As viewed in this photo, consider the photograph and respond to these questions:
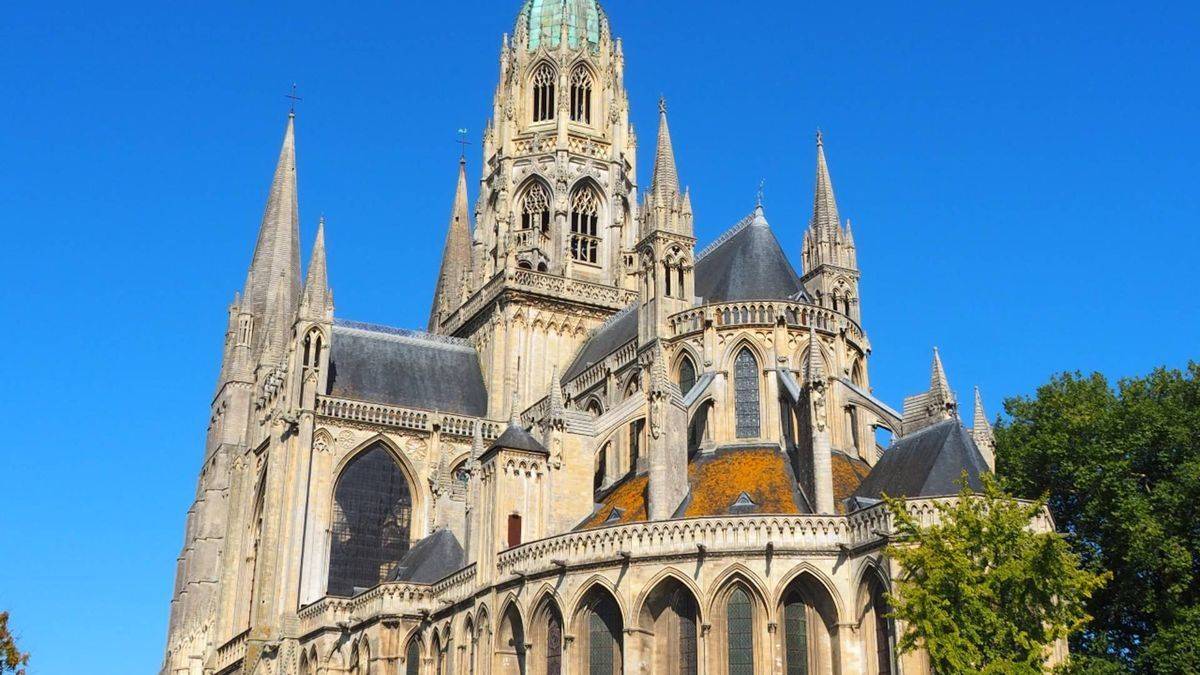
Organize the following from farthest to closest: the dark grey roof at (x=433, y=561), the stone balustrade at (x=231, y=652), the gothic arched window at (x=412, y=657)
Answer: the stone balustrade at (x=231, y=652) → the dark grey roof at (x=433, y=561) → the gothic arched window at (x=412, y=657)

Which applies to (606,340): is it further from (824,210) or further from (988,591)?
(988,591)

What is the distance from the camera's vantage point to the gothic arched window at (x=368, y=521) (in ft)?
148

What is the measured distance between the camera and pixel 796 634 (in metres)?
30.7

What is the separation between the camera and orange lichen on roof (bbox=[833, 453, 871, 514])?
3312 cm

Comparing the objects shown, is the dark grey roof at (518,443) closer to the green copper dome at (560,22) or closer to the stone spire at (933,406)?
the stone spire at (933,406)

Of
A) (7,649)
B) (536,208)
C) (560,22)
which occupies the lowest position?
(7,649)

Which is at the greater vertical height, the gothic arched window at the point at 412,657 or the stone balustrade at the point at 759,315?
the stone balustrade at the point at 759,315

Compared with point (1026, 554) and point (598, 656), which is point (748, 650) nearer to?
point (598, 656)

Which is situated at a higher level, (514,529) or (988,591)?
(514,529)

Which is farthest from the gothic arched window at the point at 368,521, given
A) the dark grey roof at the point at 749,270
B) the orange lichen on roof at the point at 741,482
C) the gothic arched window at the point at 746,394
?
the gothic arched window at the point at 746,394

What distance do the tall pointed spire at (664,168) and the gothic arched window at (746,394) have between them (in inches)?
212

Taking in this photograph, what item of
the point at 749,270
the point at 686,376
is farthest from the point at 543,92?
the point at 686,376

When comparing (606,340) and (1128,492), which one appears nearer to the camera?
A: (1128,492)

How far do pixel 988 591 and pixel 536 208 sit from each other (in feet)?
107
